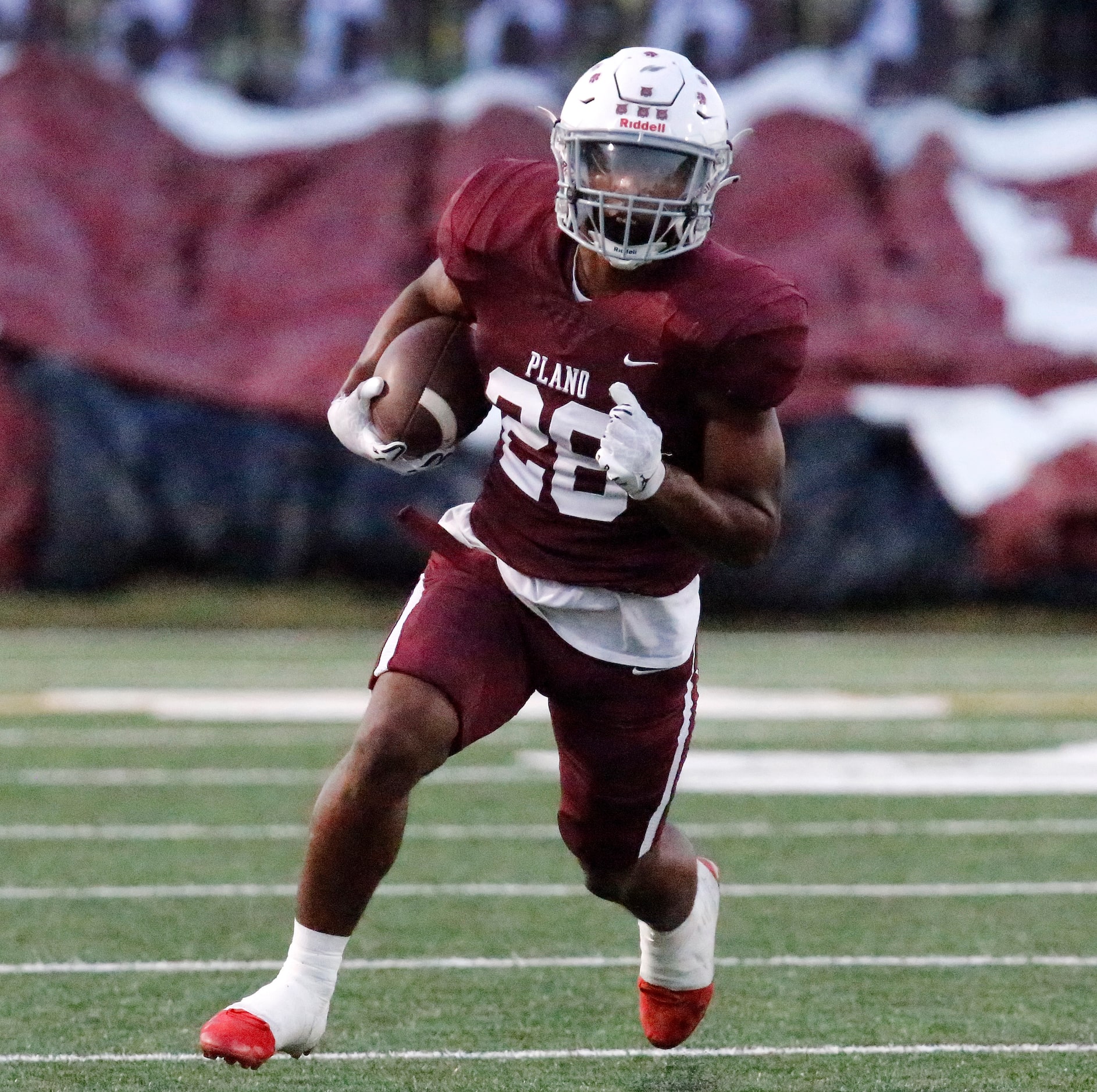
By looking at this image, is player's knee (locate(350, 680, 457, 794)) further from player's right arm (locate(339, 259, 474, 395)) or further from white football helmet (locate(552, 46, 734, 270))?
white football helmet (locate(552, 46, 734, 270))

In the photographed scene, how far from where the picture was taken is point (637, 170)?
100 inches

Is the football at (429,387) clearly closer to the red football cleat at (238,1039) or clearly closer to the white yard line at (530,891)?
the red football cleat at (238,1039)

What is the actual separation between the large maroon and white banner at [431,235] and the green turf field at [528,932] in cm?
343

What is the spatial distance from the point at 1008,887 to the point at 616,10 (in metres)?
7.20

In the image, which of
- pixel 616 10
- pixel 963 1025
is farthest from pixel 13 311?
pixel 963 1025

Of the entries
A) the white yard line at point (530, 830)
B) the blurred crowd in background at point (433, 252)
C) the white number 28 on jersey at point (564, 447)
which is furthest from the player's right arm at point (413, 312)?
the blurred crowd in background at point (433, 252)

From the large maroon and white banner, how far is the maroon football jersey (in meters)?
6.60

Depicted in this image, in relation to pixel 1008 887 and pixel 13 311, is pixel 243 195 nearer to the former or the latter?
pixel 13 311

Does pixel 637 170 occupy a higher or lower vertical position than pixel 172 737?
higher

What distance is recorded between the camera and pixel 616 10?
10.4 m

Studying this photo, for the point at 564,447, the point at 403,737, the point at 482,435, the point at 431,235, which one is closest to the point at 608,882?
the point at 403,737

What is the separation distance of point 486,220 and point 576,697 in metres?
0.62

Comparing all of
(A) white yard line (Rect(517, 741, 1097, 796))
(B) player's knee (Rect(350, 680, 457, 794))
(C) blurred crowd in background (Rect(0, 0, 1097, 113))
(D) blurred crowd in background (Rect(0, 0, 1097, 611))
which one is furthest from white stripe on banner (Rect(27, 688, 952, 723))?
(C) blurred crowd in background (Rect(0, 0, 1097, 113))

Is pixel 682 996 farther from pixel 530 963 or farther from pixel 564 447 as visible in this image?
pixel 564 447
